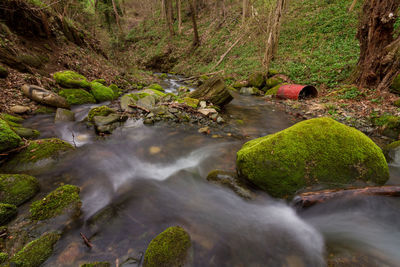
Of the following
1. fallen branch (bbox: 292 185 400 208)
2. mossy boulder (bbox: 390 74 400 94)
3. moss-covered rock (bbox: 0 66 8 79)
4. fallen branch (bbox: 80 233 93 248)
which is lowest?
fallen branch (bbox: 80 233 93 248)

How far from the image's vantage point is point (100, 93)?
8.28 metres

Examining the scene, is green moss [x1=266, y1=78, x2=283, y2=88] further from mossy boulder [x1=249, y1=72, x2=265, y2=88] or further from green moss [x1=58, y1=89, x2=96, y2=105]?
green moss [x1=58, y1=89, x2=96, y2=105]

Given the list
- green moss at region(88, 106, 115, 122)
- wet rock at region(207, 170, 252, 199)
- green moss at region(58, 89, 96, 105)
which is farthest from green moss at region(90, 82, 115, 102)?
wet rock at region(207, 170, 252, 199)

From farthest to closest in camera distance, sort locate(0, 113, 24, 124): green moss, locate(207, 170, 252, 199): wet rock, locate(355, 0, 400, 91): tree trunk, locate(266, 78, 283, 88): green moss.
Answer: locate(266, 78, 283, 88): green moss < locate(355, 0, 400, 91): tree trunk < locate(0, 113, 24, 124): green moss < locate(207, 170, 252, 199): wet rock

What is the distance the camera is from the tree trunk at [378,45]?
650cm

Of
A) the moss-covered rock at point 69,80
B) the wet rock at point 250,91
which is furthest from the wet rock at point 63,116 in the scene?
the wet rock at point 250,91

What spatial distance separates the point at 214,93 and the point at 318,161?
19.0 feet

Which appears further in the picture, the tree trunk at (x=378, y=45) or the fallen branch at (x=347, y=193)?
the tree trunk at (x=378, y=45)

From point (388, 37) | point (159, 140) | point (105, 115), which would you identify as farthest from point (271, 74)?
point (105, 115)

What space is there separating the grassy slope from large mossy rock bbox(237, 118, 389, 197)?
24.7 ft

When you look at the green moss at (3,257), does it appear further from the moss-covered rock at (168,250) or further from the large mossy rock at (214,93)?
the large mossy rock at (214,93)

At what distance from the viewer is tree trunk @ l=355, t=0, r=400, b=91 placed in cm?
650

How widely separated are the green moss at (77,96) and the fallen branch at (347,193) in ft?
28.4

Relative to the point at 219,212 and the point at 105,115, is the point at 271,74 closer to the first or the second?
the point at 105,115
